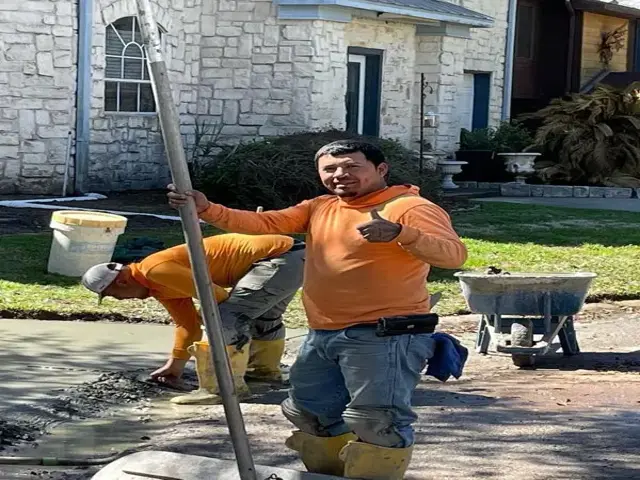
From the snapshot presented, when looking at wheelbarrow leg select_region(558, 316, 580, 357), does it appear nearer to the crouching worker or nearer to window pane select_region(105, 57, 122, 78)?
the crouching worker

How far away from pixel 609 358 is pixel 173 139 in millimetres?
4989

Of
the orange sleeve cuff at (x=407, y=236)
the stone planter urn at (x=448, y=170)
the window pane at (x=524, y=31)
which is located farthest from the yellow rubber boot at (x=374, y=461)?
the window pane at (x=524, y=31)

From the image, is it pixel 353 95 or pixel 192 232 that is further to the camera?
pixel 353 95

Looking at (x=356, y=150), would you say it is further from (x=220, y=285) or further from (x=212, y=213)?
(x=220, y=285)

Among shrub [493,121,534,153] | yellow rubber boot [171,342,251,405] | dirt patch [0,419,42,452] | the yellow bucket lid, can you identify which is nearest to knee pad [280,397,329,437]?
dirt patch [0,419,42,452]

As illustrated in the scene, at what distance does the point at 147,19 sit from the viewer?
3930 mm

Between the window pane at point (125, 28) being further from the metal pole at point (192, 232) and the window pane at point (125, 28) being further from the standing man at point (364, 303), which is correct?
the metal pole at point (192, 232)

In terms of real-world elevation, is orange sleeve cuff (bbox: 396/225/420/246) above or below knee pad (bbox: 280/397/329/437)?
above

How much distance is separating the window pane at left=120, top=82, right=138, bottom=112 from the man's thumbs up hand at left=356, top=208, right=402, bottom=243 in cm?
1344

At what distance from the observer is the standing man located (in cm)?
459

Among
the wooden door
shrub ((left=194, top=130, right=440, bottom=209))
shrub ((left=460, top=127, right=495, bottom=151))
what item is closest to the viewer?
shrub ((left=194, top=130, right=440, bottom=209))

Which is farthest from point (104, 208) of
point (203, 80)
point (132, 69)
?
point (203, 80)

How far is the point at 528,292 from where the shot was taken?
25.5 feet

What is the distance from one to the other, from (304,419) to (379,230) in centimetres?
101
